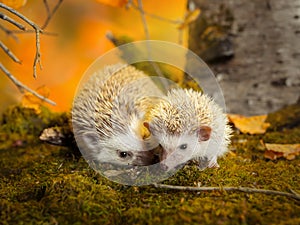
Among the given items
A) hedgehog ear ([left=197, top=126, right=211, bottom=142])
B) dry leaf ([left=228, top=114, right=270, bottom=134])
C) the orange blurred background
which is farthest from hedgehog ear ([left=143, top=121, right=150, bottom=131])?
the orange blurred background

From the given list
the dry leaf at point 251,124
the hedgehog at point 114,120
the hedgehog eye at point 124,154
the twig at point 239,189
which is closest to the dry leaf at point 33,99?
the hedgehog at point 114,120

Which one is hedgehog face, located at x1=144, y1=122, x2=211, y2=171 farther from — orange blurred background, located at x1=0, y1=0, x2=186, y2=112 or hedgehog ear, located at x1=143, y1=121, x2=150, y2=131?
orange blurred background, located at x1=0, y1=0, x2=186, y2=112

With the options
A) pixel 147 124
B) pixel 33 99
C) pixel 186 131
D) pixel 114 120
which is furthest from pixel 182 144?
pixel 33 99

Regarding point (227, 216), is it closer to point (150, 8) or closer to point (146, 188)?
point (146, 188)

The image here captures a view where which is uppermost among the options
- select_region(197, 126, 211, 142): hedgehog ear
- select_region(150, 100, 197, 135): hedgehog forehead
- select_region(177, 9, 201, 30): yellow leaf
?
select_region(177, 9, 201, 30): yellow leaf

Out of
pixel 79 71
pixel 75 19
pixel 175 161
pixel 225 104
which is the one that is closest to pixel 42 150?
pixel 175 161

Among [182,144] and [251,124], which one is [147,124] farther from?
[251,124]
